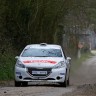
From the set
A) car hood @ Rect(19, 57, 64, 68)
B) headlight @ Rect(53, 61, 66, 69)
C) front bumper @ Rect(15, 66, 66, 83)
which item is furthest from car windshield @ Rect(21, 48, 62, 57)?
front bumper @ Rect(15, 66, 66, 83)

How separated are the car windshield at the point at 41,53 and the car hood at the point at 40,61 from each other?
0.55m

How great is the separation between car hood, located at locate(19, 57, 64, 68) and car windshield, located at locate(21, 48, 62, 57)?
0.55 metres

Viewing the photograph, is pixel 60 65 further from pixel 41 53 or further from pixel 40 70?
pixel 41 53

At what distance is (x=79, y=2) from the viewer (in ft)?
115

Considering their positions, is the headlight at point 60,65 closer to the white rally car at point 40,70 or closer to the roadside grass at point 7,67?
the white rally car at point 40,70

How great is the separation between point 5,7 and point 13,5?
1.22m

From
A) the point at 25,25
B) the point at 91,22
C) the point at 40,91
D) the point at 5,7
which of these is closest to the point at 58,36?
the point at 91,22

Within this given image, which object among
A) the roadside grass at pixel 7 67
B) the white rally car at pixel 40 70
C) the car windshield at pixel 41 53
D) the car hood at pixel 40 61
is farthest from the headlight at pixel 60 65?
the roadside grass at pixel 7 67

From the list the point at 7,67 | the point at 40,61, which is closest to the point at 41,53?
Result: the point at 40,61

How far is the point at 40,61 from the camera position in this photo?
2014 centimetres

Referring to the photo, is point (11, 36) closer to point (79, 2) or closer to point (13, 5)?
point (13, 5)

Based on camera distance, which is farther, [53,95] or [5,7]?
[5,7]

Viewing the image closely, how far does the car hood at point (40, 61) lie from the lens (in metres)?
19.9

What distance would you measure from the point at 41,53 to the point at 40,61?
45.2 inches
